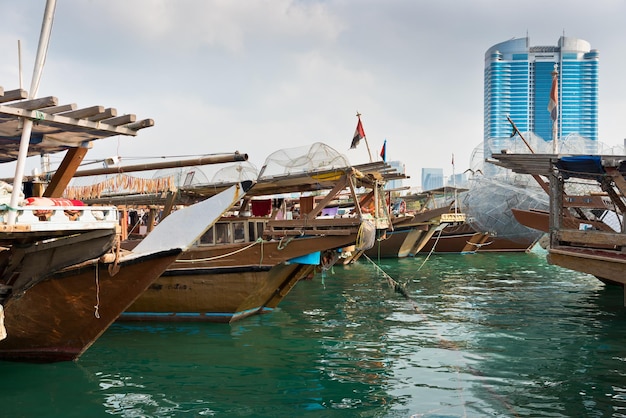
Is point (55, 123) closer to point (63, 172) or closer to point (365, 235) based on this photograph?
point (63, 172)

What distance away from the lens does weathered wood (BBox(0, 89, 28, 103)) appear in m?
6.42

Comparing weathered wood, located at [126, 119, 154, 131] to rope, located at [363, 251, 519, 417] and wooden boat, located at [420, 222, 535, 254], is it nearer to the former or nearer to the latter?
rope, located at [363, 251, 519, 417]

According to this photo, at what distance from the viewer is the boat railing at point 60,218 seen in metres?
6.70

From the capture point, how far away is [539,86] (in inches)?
4643

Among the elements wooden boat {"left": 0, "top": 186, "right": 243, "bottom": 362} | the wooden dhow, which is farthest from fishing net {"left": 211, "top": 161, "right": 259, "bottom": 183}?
wooden boat {"left": 0, "top": 186, "right": 243, "bottom": 362}

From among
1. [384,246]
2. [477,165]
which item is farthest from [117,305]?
[384,246]

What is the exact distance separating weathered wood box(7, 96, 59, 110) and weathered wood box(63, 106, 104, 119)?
475 mm

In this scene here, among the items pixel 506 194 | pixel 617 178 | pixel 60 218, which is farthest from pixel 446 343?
pixel 506 194

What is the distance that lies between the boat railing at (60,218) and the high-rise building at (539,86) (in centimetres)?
11199

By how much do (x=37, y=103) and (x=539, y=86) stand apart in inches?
4886

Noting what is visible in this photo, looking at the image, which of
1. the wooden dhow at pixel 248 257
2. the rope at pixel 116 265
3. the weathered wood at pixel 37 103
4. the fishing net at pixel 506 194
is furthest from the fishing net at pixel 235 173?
the fishing net at pixel 506 194

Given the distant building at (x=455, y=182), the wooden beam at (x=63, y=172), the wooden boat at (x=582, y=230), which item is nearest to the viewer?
the wooden boat at (x=582, y=230)

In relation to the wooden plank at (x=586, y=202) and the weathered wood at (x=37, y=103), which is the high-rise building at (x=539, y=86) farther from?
the weathered wood at (x=37, y=103)

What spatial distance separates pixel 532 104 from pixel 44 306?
121467 mm
